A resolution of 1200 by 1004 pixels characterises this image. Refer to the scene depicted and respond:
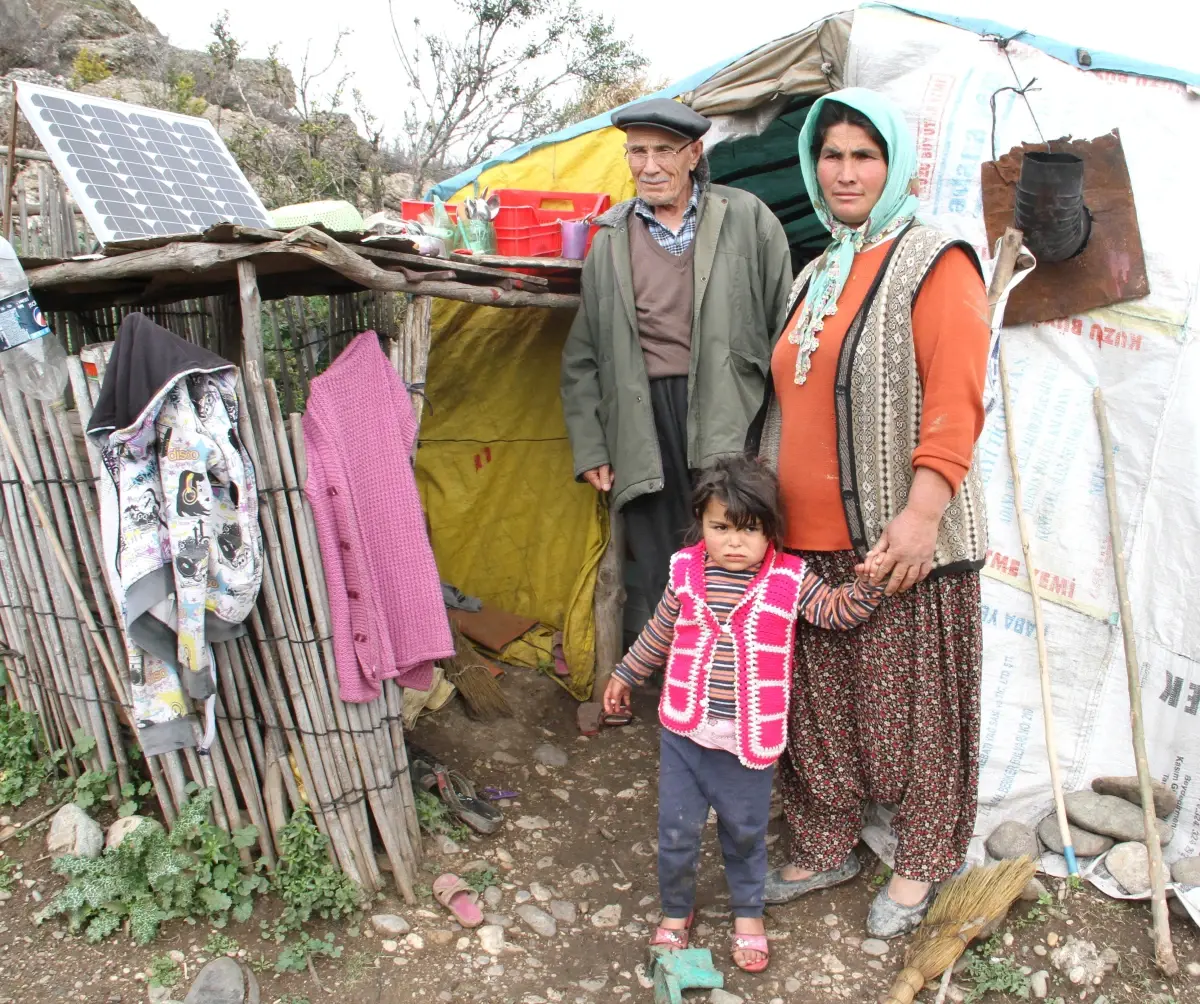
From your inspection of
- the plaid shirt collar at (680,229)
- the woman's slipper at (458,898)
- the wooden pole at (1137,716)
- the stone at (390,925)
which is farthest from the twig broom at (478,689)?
the wooden pole at (1137,716)

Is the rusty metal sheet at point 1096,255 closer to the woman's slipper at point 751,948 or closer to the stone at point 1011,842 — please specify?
the stone at point 1011,842

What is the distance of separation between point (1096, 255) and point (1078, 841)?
1.78m

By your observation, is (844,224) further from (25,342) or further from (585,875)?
(25,342)

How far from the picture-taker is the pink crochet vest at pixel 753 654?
8.00 ft

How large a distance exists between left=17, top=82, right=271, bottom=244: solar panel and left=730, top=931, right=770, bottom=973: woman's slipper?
3.01 metres

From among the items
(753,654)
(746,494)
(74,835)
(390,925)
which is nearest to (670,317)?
(746,494)

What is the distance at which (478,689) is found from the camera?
413 cm

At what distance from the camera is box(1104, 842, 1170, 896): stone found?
2.79 meters

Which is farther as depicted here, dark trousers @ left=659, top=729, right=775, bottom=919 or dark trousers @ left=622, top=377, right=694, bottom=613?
dark trousers @ left=622, top=377, right=694, bottom=613

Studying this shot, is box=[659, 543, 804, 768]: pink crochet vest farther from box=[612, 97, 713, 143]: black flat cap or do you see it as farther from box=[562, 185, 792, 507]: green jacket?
box=[612, 97, 713, 143]: black flat cap

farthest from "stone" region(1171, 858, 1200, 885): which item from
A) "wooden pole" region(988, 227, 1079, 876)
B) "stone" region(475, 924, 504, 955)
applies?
"stone" region(475, 924, 504, 955)

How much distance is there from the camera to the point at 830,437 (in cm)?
239

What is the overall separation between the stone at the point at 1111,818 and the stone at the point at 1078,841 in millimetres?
20

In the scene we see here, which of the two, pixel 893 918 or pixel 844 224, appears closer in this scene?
pixel 844 224
